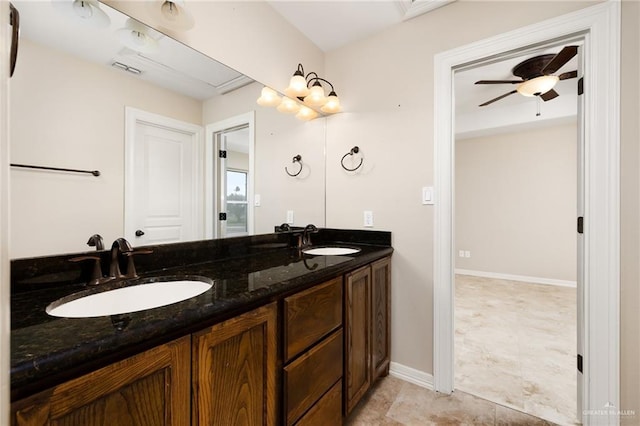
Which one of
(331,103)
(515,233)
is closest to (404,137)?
(331,103)

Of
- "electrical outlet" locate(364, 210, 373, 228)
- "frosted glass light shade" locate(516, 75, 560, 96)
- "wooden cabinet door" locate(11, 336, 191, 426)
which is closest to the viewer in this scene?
"wooden cabinet door" locate(11, 336, 191, 426)

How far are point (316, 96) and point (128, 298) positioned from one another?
5.43 feet

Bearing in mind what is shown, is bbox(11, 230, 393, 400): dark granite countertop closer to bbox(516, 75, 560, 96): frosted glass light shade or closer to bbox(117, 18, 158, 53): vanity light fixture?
bbox(117, 18, 158, 53): vanity light fixture

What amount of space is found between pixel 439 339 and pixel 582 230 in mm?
981

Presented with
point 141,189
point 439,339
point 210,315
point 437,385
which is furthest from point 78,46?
point 437,385

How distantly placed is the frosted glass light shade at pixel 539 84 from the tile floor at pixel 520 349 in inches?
89.2

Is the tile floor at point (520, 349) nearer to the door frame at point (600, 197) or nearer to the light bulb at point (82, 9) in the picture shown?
the door frame at point (600, 197)

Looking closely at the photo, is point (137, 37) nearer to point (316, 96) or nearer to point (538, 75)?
point (316, 96)

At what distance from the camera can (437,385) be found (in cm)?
171

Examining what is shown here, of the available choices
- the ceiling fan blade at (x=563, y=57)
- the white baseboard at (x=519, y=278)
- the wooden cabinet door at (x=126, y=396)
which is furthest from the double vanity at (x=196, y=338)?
the white baseboard at (x=519, y=278)

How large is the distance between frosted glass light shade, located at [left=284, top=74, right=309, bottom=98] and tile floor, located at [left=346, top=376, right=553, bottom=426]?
2047mm

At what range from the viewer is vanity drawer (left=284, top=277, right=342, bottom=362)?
3.29 feet

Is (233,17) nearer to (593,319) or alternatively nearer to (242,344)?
(242,344)

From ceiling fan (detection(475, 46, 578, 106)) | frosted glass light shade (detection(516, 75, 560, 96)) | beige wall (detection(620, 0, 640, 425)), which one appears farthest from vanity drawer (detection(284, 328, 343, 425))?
frosted glass light shade (detection(516, 75, 560, 96))
